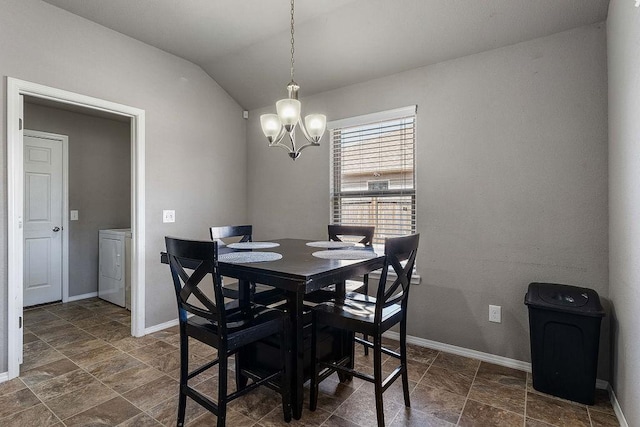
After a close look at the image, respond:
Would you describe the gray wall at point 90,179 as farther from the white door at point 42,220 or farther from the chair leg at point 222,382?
the chair leg at point 222,382

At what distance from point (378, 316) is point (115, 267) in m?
3.61

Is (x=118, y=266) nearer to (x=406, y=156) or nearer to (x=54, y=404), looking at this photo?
(x=54, y=404)

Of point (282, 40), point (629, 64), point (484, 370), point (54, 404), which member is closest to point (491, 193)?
point (629, 64)

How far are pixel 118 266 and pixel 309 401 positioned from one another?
3101mm

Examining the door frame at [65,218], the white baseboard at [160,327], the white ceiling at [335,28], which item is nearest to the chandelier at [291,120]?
the white ceiling at [335,28]

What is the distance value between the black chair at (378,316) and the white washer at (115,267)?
288 centimetres

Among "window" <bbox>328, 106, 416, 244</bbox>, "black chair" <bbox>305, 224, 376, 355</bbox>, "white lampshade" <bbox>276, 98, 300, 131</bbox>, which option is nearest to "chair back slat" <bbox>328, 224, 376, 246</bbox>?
"black chair" <bbox>305, 224, 376, 355</bbox>

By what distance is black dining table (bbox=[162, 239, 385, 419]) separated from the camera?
61.0 inches

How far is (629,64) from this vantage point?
5.33ft

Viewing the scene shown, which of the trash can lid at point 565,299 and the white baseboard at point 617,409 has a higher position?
the trash can lid at point 565,299

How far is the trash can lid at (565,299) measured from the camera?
195 cm

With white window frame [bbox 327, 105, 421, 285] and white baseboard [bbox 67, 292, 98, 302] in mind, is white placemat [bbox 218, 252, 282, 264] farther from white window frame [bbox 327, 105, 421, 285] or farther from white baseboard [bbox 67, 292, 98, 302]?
white baseboard [bbox 67, 292, 98, 302]

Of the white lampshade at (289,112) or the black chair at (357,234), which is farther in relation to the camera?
the black chair at (357,234)

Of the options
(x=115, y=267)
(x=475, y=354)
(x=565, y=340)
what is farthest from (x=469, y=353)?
(x=115, y=267)
